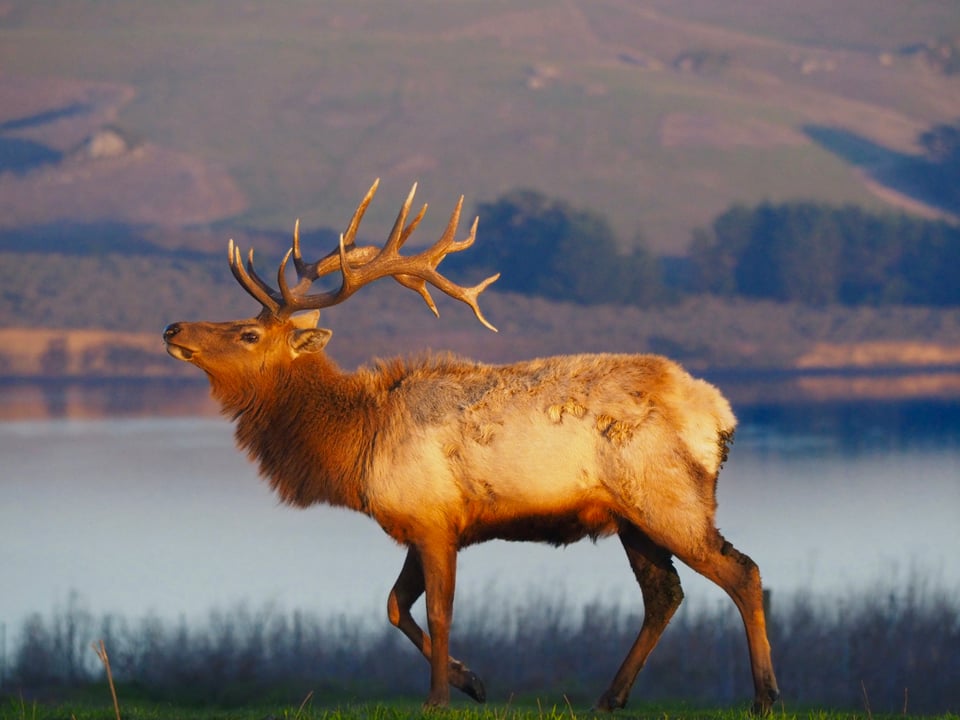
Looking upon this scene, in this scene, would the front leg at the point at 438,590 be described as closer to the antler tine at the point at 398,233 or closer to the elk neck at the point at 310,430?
the elk neck at the point at 310,430

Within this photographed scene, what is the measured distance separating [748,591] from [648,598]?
95 cm

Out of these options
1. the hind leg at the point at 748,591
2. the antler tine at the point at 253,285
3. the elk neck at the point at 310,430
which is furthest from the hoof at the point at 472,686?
the antler tine at the point at 253,285

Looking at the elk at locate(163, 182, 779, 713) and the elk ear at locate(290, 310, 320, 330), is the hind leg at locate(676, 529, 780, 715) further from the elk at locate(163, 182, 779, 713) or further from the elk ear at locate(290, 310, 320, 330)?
the elk ear at locate(290, 310, 320, 330)

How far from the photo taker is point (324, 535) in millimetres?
37750

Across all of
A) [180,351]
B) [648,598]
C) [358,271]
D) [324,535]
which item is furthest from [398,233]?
[324,535]

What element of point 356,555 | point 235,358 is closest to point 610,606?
point 235,358

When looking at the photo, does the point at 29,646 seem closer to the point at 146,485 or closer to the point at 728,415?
the point at 728,415

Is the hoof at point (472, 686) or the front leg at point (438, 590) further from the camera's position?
the hoof at point (472, 686)

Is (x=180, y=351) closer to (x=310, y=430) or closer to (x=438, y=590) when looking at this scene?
(x=310, y=430)

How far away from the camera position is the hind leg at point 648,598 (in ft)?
36.3

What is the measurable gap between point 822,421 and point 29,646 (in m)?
58.6

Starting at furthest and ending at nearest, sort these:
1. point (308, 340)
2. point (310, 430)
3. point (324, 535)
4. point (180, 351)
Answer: point (324, 535) → point (308, 340) → point (180, 351) → point (310, 430)

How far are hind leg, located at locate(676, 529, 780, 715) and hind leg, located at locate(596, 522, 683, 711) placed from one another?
658 mm

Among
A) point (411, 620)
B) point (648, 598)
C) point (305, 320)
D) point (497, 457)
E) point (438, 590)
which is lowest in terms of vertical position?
point (411, 620)
